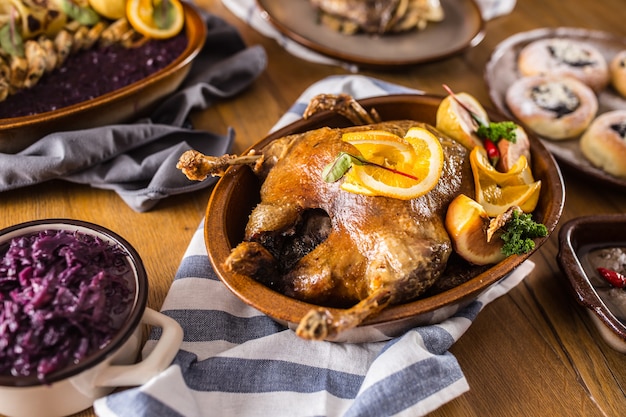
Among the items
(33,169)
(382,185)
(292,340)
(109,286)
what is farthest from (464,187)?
(33,169)

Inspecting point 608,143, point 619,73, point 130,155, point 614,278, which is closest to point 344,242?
point 614,278

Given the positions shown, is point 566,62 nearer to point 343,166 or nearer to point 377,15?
point 377,15

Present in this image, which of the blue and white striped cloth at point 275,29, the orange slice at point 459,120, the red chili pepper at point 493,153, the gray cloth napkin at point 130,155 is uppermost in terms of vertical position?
the orange slice at point 459,120

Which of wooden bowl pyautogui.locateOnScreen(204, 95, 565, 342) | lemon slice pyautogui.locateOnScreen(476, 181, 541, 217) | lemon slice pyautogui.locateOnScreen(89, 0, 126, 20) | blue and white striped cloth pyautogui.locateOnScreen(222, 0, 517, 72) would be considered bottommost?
blue and white striped cloth pyautogui.locateOnScreen(222, 0, 517, 72)

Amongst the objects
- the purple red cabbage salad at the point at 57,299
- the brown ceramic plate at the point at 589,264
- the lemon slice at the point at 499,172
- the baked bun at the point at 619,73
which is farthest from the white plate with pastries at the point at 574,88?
the purple red cabbage salad at the point at 57,299

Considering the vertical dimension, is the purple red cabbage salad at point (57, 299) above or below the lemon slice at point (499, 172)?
below

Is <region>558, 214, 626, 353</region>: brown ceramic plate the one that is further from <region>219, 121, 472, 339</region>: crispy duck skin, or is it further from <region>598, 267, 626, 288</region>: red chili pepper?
<region>219, 121, 472, 339</region>: crispy duck skin

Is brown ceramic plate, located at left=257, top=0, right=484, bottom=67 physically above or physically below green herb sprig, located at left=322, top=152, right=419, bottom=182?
below

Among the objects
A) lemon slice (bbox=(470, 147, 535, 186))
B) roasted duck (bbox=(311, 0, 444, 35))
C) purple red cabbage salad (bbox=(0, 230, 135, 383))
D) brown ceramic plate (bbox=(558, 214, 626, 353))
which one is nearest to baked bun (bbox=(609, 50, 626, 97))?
roasted duck (bbox=(311, 0, 444, 35))

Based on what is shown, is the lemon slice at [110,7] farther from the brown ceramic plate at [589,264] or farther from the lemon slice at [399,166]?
the brown ceramic plate at [589,264]
